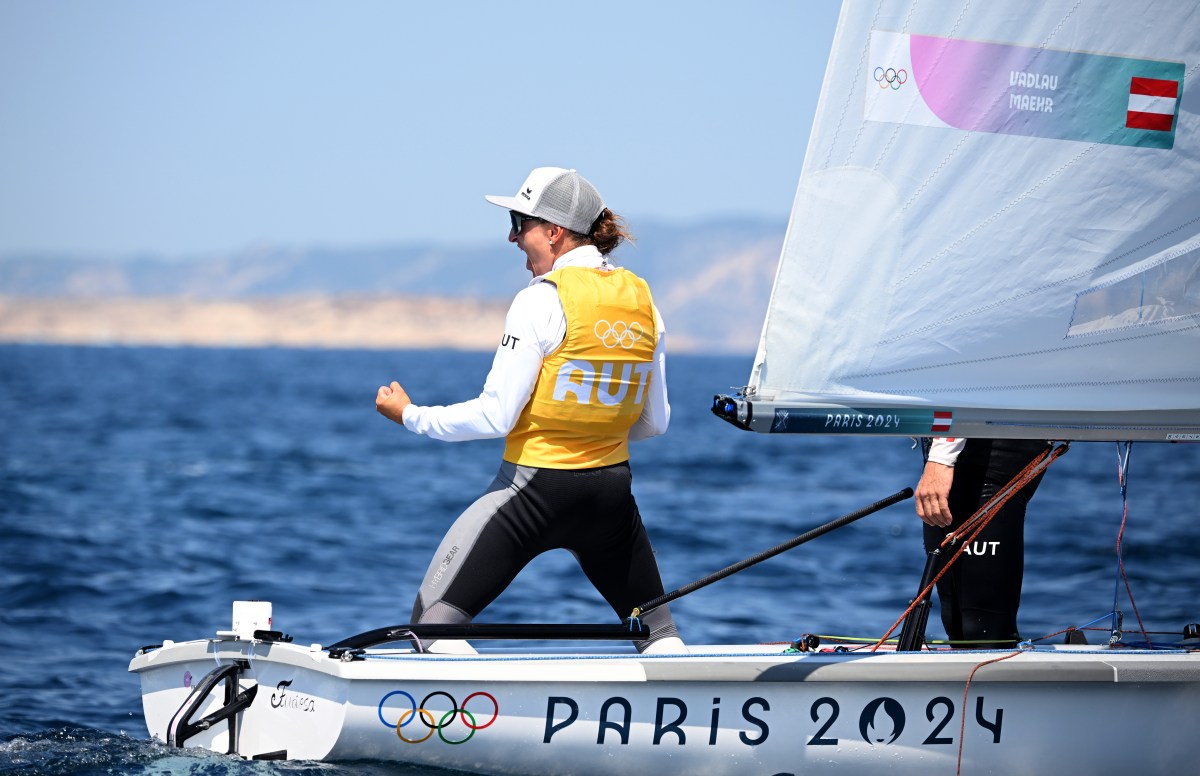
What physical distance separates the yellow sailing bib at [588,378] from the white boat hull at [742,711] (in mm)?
570

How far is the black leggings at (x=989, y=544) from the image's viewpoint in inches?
164

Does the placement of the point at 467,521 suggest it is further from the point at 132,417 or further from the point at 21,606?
the point at 132,417

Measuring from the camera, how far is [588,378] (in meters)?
3.82

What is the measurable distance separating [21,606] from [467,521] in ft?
19.2

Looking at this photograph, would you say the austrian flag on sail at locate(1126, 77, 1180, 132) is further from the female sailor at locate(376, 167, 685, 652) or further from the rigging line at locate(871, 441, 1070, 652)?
the female sailor at locate(376, 167, 685, 652)

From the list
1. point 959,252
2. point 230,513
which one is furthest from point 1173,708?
point 230,513

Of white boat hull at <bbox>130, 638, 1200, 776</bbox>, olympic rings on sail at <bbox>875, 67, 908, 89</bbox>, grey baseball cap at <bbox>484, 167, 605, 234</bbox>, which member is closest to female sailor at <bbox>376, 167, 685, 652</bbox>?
grey baseball cap at <bbox>484, 167, 605, 234</bbox>

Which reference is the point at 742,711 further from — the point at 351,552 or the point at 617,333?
the point at 351,552

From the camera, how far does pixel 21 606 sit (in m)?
8.67

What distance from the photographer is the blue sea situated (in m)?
6.82

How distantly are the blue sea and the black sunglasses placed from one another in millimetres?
1518

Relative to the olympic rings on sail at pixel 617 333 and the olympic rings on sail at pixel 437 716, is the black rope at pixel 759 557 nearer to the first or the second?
the olympic rings on sail at pixel 437 716

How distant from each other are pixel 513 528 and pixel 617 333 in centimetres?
60

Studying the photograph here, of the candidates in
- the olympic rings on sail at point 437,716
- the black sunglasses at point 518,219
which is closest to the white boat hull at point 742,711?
the olympic rings on sail at point 437,716
